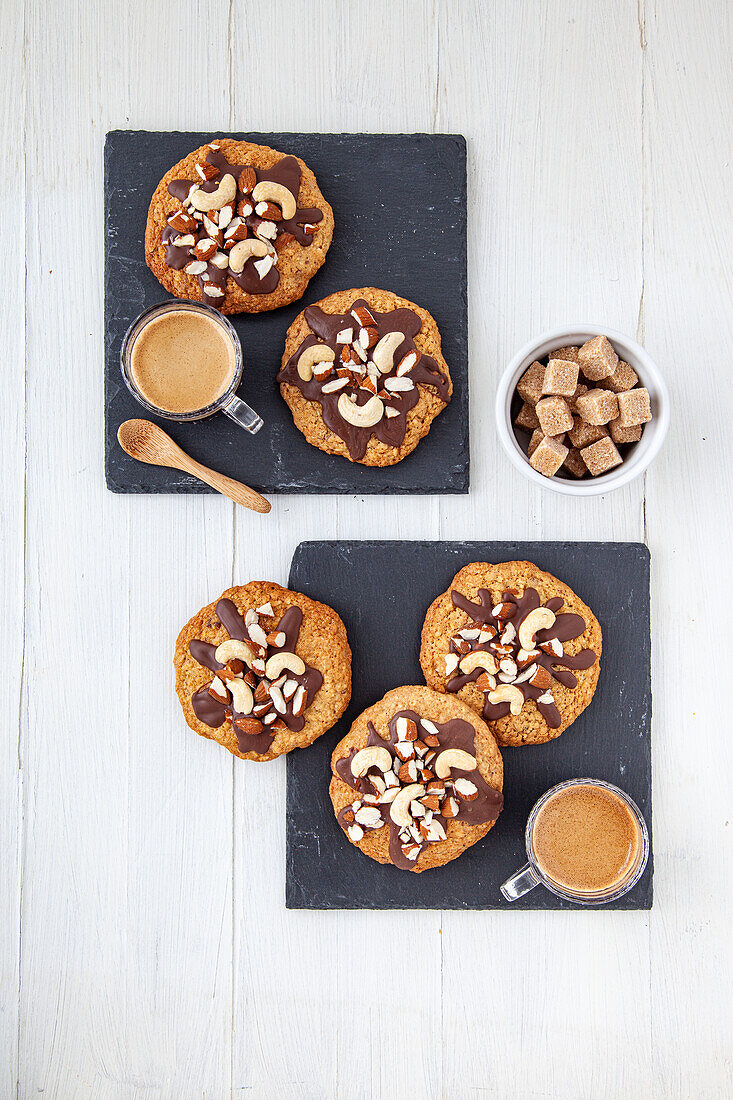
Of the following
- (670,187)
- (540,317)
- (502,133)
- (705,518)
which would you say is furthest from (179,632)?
(670,187)

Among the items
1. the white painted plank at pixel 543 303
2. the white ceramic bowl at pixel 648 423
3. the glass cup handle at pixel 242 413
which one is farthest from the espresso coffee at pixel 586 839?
the glass cup handle at pixel 242 413

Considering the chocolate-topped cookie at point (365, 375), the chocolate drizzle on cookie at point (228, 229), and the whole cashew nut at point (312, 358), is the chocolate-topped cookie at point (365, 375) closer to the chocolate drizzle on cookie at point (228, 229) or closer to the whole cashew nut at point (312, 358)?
the whole cashew nut at point (312, 358)

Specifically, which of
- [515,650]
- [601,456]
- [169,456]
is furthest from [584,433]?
[169,456]

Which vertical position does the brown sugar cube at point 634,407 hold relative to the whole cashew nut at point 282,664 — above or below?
above

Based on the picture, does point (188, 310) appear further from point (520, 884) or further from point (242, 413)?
point (520, 884)

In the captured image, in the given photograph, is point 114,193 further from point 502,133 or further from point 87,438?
point 502,133

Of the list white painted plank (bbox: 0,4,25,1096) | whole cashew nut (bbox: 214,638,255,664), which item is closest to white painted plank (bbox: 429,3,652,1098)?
whole cashew nut (bbox: 214,638,255,664)
